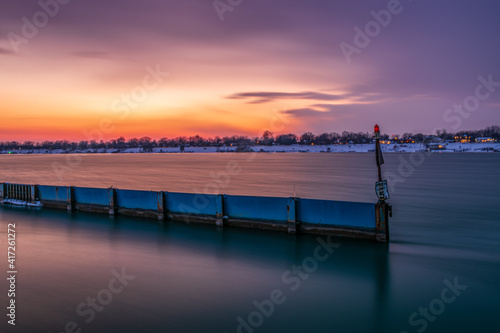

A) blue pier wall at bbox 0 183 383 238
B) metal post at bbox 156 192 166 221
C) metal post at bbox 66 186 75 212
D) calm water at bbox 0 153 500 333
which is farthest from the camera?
metal post at bbox 66 186 75 212

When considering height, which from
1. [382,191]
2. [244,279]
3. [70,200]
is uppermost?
[382,191]

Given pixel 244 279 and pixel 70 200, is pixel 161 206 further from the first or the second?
pixel 244 279

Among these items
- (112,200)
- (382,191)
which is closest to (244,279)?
(382,191)

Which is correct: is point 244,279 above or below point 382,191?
below

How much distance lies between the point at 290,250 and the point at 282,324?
15.9 feet

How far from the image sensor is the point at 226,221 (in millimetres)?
15047

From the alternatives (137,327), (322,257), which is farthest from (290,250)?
(137,327)

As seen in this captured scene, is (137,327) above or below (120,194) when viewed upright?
below

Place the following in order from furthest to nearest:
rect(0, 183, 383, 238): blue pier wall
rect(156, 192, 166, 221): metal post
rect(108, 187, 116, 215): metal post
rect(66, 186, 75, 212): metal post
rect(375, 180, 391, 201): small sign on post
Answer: rect(66, 186, 75, 212): metal post
rect(108, 187, 116, 215): metal post
rect(156, 192, 166, 221): metal post
rect(0, 183, 383, 238): blue pier wall
rect(375, 180, 391, 201): small sign on post

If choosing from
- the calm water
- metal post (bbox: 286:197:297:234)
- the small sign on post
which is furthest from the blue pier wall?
the calm water

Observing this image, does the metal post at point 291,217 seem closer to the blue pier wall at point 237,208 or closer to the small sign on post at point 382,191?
the blue pier wall at point 237,208

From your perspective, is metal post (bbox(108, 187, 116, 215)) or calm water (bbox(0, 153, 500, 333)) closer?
calm water (bbox(0, 153, 500, 333))

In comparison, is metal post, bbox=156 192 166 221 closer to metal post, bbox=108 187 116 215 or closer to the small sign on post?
metal post, bbox=108 187 116 215

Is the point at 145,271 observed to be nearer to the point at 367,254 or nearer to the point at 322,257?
the point at 322,257
